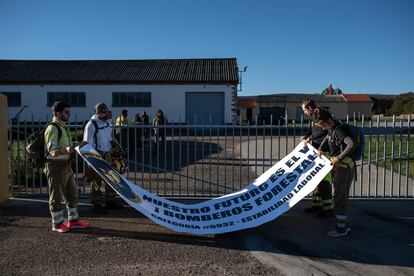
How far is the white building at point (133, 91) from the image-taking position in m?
Answer: 31.5

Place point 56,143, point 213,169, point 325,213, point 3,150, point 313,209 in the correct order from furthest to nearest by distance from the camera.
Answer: point 213,169, point 3,150, point 313,209, point 325,213, point 56,143

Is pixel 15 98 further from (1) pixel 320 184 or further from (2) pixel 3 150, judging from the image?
(1) pixel 320 184

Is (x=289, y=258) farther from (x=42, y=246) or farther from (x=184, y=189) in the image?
(x=184, y=189)

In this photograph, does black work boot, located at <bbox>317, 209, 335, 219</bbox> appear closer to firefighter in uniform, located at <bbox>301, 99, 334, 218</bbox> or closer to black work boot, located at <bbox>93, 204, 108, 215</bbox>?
firefighter in uniform, located at <bbox>301, 99, 334, 218</bbox>

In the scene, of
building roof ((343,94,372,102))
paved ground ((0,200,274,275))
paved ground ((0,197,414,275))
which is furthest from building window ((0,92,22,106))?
building roof ((343,94,372,102))

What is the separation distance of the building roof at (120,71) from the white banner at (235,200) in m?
25.2

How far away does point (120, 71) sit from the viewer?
34.4 metres

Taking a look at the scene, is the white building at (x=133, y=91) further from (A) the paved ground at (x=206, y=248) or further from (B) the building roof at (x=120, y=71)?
(A) the paved ground at (x=206, y=248)

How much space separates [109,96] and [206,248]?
1135 inches

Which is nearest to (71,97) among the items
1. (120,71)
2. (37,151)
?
(120,71)

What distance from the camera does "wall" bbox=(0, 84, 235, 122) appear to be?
104ft

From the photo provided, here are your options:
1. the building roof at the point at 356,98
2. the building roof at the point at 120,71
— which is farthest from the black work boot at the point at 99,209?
the building roof at the point at 356,98

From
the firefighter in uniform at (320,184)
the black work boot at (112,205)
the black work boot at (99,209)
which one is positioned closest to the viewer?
the firefighter in uniform at (320,184)

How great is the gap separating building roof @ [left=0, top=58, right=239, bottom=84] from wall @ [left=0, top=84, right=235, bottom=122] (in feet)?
1.44
